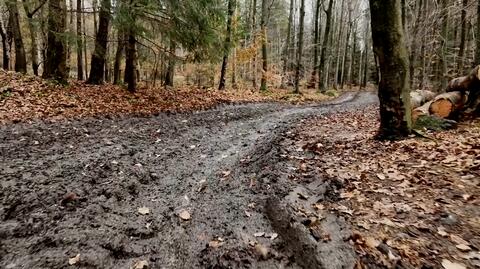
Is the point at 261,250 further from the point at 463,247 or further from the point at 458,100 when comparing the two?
the point at 458,100

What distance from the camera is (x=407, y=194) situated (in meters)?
3.97

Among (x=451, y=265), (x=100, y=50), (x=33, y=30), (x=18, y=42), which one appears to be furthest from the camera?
(x=33, y=30)

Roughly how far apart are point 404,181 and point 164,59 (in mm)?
8961

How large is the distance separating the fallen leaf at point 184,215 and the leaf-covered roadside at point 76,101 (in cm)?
531

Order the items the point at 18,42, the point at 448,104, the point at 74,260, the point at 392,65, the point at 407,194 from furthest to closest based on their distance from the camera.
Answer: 1. the point at 18,42
2. the point at 448,104
3. the point at 392,65
4. the point at 407,194
5. the point at 74,260

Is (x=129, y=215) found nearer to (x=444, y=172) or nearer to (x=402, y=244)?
(x=402, y=244)

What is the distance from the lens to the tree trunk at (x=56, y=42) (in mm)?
10164

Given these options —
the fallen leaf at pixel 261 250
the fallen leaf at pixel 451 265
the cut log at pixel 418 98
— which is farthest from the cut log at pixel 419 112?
the fallen leaf at pixel 261 250

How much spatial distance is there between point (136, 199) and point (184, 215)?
2.37ft

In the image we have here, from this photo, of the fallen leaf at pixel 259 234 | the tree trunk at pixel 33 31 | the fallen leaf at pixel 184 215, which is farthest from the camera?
the tree trunk at pixel 33 31

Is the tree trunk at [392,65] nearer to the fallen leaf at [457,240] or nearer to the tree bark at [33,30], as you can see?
the fallen leaf at [457,240]

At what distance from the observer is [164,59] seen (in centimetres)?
1141

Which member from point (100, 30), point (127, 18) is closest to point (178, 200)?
point (127, 18)

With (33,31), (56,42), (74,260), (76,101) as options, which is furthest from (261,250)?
(33,31)
